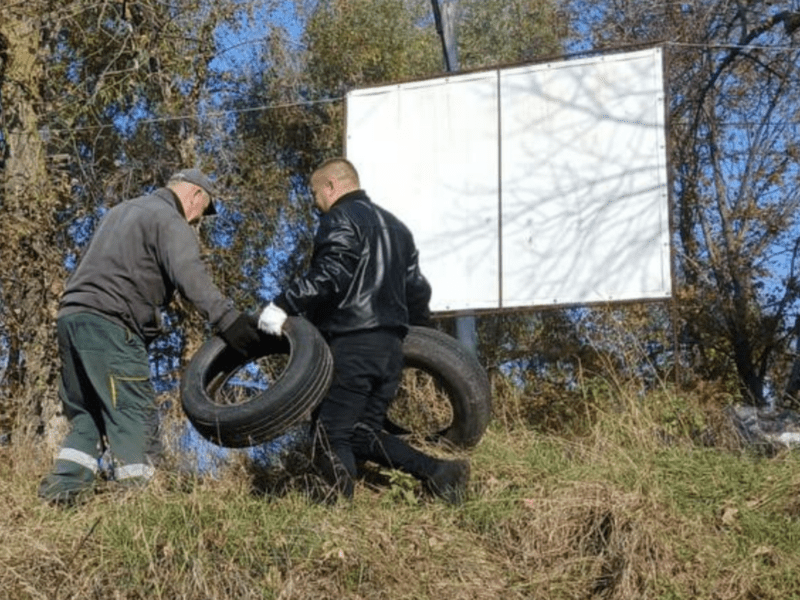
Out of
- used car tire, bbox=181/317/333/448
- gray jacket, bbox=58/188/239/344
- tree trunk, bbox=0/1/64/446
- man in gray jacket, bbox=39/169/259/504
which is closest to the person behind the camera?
used car tire, bbox=181/317/333/448

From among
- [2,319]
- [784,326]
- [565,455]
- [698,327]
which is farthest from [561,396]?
[784,326]

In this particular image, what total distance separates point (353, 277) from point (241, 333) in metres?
0.64

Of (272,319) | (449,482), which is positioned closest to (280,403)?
(272,319)

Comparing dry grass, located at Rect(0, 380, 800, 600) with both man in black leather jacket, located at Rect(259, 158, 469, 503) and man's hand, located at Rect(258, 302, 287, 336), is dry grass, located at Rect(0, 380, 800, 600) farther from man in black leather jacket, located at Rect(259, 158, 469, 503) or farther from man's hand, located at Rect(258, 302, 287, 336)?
man's hand, located at Rect(258, 302, 287, 336)

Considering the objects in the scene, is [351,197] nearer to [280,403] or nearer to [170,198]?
[170,198]

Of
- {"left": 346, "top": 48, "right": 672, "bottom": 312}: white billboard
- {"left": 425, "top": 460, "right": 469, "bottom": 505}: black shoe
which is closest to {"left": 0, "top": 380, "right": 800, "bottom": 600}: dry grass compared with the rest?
{"left": 425, "top": 460, "right": 469, "bottom": 505}: black shoe

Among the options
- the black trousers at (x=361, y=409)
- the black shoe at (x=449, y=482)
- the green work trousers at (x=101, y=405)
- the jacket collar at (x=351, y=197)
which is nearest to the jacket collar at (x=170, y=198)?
the green work trousers at (x=101, y=405)

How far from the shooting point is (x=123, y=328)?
696 cm

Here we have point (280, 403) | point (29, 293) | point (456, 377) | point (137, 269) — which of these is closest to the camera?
point (280, 403)

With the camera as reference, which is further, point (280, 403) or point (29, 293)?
point (29, 293)

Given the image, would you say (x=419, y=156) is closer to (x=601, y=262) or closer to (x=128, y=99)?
(x=601, y=262)

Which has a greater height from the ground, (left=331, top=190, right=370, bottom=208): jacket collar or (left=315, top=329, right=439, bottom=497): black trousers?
(left=331, top=190, right=370, bottom=208): jacket collar

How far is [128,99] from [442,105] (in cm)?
493

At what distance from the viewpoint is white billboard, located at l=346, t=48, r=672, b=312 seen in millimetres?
9602
